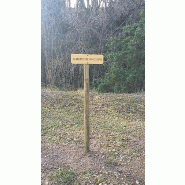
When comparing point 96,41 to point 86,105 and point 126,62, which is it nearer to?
point 126,62

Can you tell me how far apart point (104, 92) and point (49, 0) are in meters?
2.25

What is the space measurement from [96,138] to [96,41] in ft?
7.56

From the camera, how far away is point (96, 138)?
2.91m

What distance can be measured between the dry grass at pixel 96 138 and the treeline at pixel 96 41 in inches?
13.3

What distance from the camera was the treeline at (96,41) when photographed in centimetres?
400

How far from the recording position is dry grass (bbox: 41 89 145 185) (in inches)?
87.3

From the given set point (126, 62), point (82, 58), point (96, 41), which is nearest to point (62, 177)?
point (82, 58)

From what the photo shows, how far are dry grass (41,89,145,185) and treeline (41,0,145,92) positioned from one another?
0.34m
